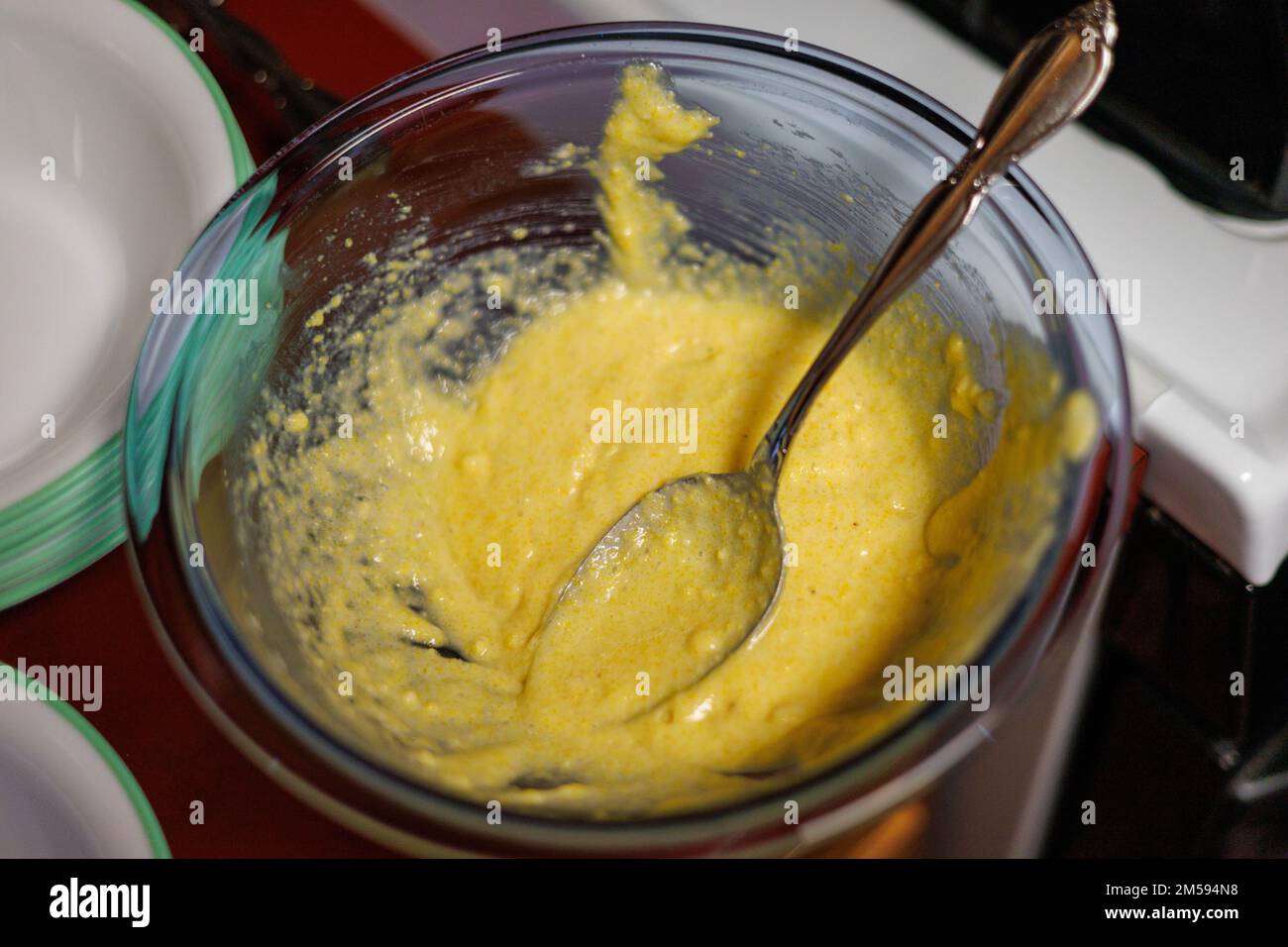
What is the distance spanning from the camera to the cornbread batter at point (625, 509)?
550 mm

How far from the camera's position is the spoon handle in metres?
0.52

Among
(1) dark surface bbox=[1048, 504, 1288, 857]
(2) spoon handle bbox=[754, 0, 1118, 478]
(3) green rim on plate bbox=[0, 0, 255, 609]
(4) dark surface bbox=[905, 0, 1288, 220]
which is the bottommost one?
(1) dark surface bbox=[1048, 504, 1288, 857]

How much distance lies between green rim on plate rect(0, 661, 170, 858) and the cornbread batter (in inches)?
4.9

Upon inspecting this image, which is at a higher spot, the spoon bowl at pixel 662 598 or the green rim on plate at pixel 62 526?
the green rim on plate at pixel 62 526

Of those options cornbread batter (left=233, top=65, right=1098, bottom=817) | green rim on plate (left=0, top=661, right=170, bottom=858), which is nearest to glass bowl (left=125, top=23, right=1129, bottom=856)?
cornbread batter (left=233, top=65, right=1098, bottom=817)

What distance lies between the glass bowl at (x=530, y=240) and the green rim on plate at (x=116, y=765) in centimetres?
12

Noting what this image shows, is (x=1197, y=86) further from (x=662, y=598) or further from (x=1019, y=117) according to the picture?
(x=662, y=598)

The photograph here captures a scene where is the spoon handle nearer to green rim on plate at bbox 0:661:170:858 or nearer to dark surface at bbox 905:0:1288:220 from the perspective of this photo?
dark surface at bbox 905:0:1288:220

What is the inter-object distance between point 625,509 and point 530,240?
17cm

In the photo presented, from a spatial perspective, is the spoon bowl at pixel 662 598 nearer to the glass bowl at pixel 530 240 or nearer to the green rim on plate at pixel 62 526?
the glass bowl at pixel 530 240

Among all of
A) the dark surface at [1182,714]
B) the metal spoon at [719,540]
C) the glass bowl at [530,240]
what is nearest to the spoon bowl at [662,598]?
the metal spoon at [719,540]

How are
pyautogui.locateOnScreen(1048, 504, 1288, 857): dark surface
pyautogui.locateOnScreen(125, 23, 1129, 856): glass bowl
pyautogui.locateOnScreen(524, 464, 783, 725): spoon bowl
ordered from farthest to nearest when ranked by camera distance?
pyautogui.locateOnScreen(1048, 504, 1288, 857): dark surface, pyautogui.locateOnScreen(524, 464, 783, 725): spoon bowl, pyautogui.locateOnScreen(125, 23, 1129, 856): glass bowl

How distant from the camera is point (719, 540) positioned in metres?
0.62
